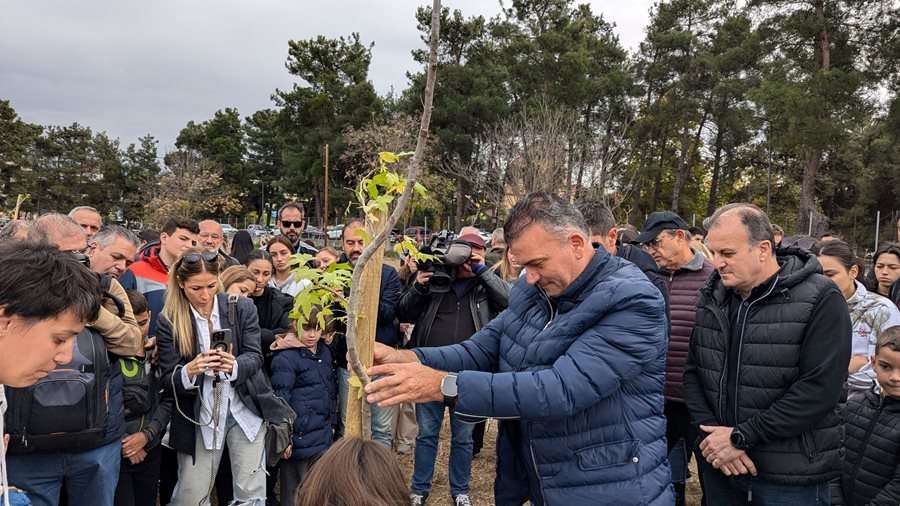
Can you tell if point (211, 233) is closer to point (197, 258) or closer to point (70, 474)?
point (197, 258)

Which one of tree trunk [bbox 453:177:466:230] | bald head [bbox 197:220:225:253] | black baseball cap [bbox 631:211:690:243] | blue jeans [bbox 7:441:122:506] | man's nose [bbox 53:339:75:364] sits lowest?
blue jeans [bbox 7:441:122:506]

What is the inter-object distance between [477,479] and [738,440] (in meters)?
3.09

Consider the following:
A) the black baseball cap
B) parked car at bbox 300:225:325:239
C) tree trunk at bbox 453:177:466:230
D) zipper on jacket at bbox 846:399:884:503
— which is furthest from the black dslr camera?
parked car at bbox 300:225:325:239

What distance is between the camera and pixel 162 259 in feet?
15.6

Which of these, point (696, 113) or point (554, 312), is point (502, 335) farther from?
point (696, 113)

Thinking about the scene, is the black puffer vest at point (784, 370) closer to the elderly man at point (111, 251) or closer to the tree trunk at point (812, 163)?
the elderly man at point (111, 251)

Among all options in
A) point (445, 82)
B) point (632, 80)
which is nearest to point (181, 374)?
point (445, 82)

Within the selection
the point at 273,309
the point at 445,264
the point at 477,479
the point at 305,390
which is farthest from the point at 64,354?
the point at 477,479

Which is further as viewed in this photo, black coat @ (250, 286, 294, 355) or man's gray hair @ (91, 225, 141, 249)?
black coat @ (250, 286, 294, 355)

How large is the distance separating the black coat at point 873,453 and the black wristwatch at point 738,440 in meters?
0.97

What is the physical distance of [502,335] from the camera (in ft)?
8.19

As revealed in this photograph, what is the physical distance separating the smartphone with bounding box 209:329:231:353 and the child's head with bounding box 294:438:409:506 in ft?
6.55

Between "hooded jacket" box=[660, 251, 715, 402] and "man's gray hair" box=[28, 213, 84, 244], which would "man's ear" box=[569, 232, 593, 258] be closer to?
"hooded jacket" box=[660, 251, 715, 402]

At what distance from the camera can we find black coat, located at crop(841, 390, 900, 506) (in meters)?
2.83
